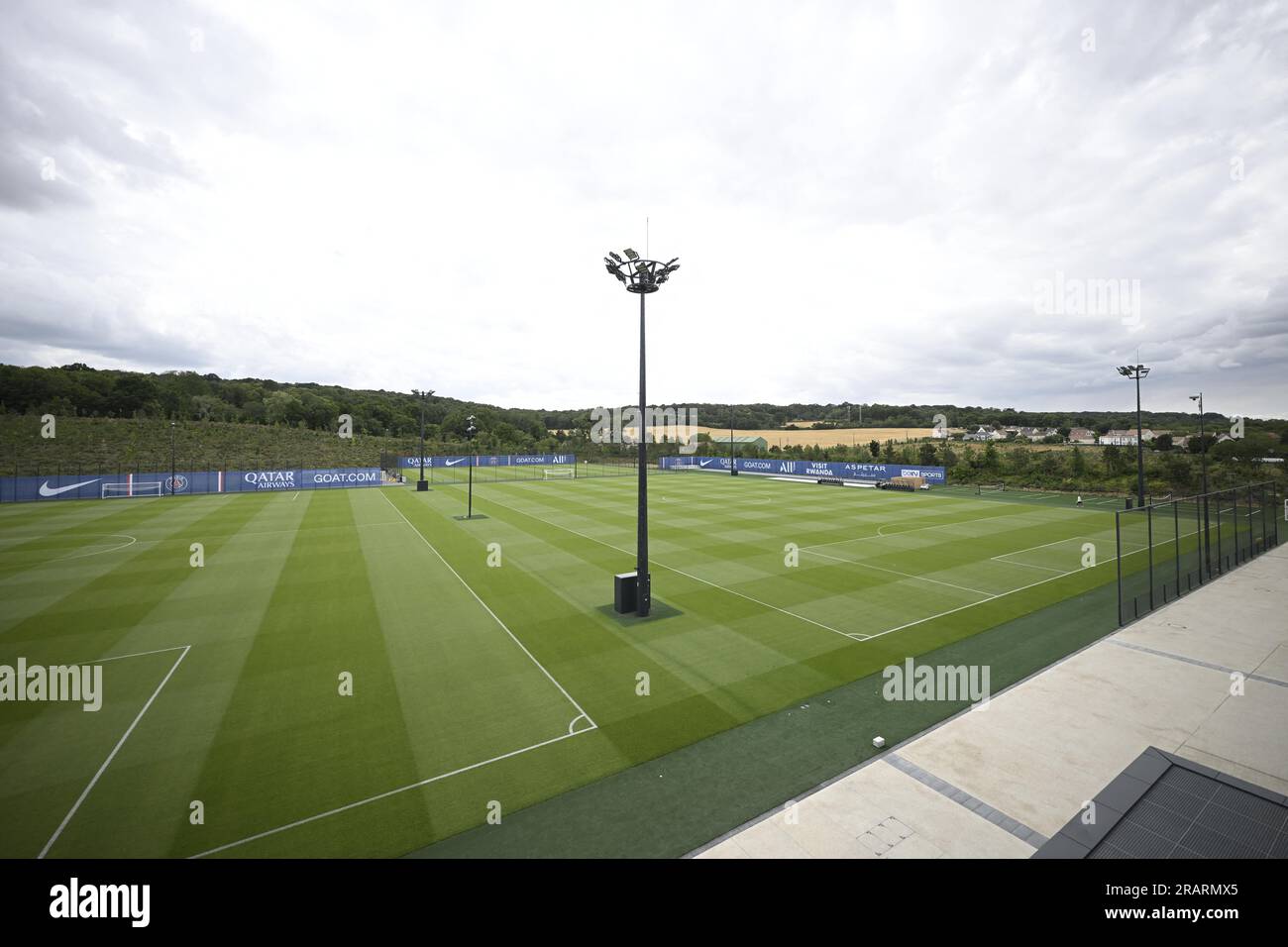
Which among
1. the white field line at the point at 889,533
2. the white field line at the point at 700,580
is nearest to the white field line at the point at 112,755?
the white field line at the point at 700,580

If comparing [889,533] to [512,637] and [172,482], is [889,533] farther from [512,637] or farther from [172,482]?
[172,482]

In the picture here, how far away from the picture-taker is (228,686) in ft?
34.2

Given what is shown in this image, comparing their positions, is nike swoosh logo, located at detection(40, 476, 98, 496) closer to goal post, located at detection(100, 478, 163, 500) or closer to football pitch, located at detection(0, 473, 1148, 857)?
goal post, located at detection(100, 478, 163, 500)

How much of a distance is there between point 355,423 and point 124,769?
113m

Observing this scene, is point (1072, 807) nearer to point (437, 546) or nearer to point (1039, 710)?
point (1039, 710)

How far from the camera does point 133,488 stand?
135 ft

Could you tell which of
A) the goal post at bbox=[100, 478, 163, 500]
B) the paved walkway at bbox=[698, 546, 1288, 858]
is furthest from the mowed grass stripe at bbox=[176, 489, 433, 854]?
the goal post at bbox=[100, 478, 163, 500]

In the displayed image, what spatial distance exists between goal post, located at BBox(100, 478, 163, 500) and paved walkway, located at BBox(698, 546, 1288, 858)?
5260 centimetres

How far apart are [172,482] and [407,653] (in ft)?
143

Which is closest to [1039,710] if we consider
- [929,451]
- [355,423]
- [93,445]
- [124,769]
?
[124,769]

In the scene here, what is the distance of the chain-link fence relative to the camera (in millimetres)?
15041

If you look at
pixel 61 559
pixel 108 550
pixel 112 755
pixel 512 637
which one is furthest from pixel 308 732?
pixel 108 550

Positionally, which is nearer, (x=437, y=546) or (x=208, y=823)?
(x=208, y=823)
